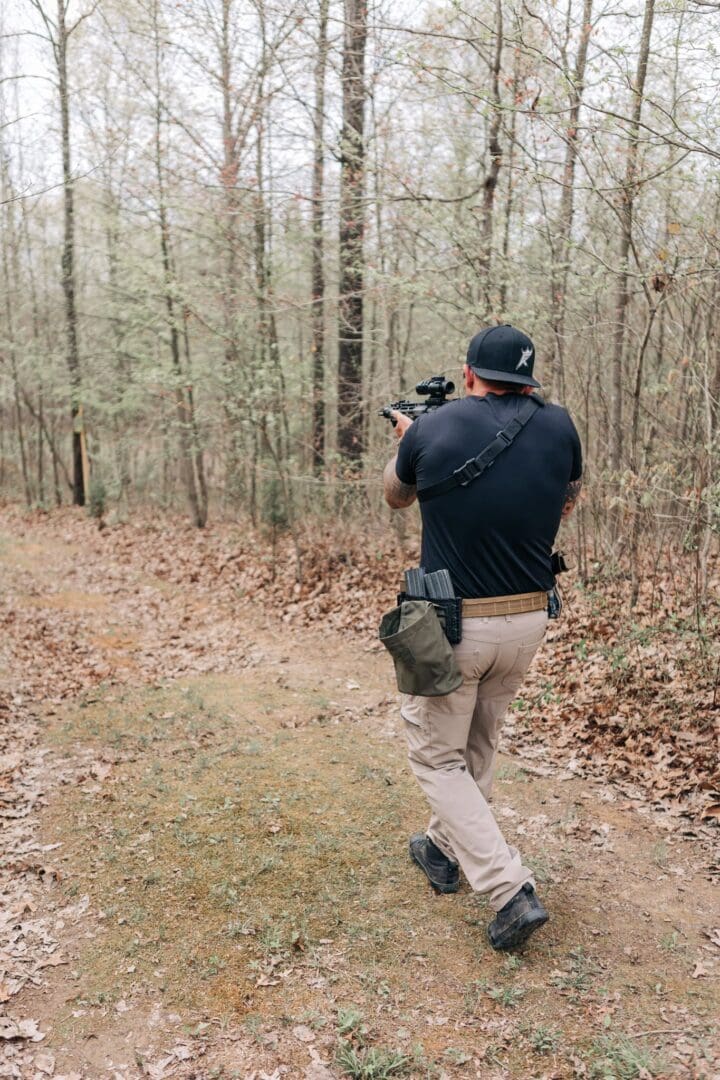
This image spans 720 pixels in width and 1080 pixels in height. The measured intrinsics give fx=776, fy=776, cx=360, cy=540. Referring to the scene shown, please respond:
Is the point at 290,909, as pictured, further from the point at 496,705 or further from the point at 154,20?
the point at 154,20

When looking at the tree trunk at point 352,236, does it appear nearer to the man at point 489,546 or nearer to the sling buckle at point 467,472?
the man at point 489,546

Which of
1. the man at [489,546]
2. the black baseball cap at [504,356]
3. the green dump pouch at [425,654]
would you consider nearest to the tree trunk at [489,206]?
the black baseball cap at [504,356]

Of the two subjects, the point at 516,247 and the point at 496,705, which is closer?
the point at 496,705

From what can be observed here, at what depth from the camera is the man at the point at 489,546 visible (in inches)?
126

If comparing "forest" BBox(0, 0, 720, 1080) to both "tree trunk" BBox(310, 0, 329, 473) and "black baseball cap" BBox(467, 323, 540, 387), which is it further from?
"black baseball cap" BBox(467, 323, 540, 387)

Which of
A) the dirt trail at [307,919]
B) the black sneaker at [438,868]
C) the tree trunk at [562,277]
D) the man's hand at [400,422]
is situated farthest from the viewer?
the tree trunk at [562,277]

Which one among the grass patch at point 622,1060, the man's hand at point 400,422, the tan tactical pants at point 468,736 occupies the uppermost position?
the man's hand at point 400,422

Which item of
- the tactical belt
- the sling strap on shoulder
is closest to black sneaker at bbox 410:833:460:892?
the tactical belt

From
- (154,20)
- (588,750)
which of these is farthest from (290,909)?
(154,20)

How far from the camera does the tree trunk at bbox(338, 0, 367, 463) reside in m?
9.36

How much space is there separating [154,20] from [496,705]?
46.1 ft

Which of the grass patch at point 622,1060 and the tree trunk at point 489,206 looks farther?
the tree trunk at point 489,206

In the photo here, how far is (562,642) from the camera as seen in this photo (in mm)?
7312

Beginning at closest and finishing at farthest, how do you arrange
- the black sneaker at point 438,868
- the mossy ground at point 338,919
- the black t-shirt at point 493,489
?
the mossy ground at point 338,919, the black t-shirt at point 493,489, the black sneaker at point 438,868
